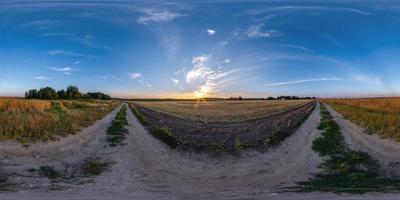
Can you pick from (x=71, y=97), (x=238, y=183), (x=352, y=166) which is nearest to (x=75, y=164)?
(x=238, y=183)

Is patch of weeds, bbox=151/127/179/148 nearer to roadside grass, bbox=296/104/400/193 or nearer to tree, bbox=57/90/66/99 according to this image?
roadside grass, bbox=296/104/400/193

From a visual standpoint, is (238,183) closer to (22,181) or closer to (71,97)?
(22,181)

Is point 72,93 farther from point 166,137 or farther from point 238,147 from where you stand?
point 238,147

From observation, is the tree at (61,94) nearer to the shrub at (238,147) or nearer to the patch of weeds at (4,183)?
the shrub at (238,147)

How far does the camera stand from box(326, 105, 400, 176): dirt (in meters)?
19.7

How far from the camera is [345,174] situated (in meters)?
18.3

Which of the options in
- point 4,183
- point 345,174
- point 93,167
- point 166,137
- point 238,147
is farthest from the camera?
point 166,137

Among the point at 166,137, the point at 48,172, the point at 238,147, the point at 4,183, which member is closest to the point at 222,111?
the point at 166,137

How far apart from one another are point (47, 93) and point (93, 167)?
137m

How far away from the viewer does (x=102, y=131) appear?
3128 centimetres

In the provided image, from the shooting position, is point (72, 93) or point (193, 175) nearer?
point (193, 175)

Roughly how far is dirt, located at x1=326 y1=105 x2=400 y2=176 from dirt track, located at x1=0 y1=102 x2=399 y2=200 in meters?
2.63

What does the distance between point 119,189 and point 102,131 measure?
1702 centimetres

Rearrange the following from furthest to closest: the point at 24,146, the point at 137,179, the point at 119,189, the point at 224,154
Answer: the point at 224,154, the point at 24,146, the point at 137,179, the point at 119,189
